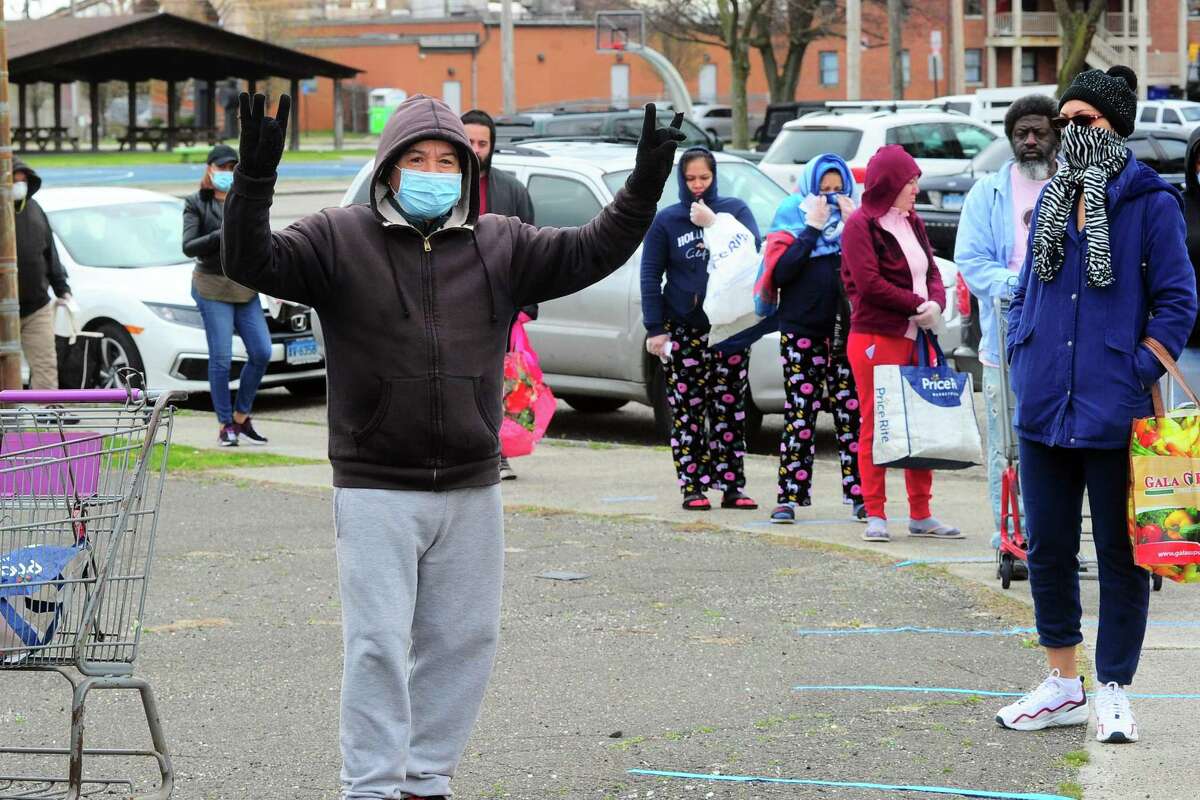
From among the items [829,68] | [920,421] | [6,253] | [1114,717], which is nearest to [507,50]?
[6,253]

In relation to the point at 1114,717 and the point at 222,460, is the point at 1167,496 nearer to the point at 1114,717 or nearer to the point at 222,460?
the point at 1114,717

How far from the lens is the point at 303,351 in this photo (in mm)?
13219

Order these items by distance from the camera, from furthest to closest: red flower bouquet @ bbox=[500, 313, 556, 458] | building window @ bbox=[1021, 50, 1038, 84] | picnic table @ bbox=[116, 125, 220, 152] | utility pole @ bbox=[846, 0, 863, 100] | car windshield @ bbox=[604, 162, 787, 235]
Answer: building window @ bbox=[1021, 50, 1038, 84], picnic table @ bbox=[116, 125, 220, 152], utility pole @ bbox=[846, 0, 863, 100], car windshield @ bbox=[604, 162, 787, 235], red flower bouquet @ bbox=[500, 313, 556, 458]

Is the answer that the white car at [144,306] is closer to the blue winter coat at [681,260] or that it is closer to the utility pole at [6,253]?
the utility pole at [6,253]

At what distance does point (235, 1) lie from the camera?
3420 inches

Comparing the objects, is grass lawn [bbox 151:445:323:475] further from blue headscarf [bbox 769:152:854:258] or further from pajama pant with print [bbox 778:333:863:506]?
blue headscarf [bbox 769:152:854:258]

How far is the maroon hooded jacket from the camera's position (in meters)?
7.80

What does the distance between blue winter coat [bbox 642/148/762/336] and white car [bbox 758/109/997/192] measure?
13827 millimetres

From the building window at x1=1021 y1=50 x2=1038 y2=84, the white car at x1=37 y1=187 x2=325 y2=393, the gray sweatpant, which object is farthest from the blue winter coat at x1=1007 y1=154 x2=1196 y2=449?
the building window at x1=1021 y1=50 x2=1038 y2=84

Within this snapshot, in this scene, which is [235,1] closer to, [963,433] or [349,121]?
[349,121]

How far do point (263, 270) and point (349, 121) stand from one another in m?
84.4

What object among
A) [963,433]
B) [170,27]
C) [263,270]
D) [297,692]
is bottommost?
[297,692]

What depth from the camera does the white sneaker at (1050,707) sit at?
516 centimetres

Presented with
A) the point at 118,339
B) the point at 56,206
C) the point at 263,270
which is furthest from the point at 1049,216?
the point at 56,206
